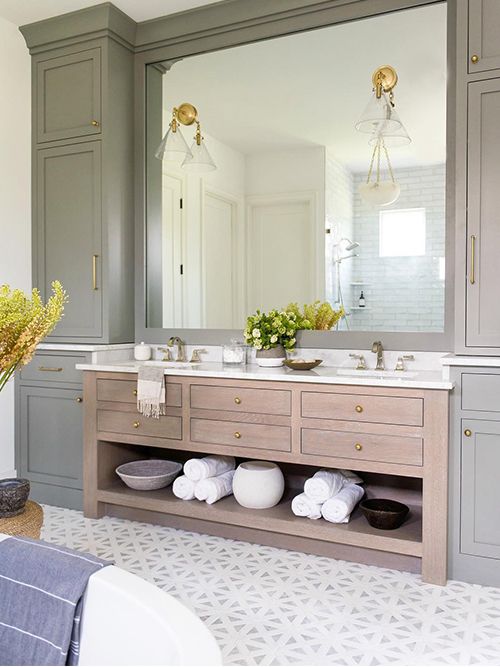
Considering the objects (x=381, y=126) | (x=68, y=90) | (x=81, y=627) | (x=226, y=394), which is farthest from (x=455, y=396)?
(x=68, y=90)

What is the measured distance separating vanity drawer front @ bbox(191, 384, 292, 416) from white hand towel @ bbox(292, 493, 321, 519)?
16.5 inches

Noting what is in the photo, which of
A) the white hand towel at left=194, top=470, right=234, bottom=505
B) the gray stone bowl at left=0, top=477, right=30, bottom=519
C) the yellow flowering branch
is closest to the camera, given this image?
the yellow flowering branch

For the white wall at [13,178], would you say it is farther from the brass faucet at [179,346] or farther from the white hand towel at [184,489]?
the white hand towel at [184,489]

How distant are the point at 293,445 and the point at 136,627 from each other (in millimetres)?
1660

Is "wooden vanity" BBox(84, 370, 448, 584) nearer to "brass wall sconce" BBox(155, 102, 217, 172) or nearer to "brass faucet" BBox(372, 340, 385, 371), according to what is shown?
"brass faucet" BBox(372, 340, 385, 371)

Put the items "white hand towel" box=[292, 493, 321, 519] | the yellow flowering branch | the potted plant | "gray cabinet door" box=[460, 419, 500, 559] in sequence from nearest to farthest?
1. the yellow flowering branch
2. "gray cabinet door" box=[460, 419, 500, 559]
3. "white hand towel" box=[292, 493, 321, 519]
4. the potted plant

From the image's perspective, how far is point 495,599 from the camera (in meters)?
2.40

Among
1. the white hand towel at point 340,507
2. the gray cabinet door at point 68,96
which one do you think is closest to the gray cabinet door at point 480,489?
the white hand towel at point 340,507

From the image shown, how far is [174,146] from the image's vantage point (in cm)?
358

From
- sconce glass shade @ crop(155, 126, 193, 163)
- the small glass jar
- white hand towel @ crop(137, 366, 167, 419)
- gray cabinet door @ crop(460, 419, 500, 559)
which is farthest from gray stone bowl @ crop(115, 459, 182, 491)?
sconce glass shade @ crop(155, 126, 193, 163)

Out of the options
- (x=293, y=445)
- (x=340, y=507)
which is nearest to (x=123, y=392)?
(x=293, y=445)

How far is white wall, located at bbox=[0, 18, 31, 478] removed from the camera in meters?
3.58

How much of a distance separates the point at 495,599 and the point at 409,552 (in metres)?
0.36

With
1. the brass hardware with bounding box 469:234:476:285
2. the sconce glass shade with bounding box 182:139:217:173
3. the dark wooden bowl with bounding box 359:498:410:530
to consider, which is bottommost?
the dark wooden bowl with bounding box 359:498:410:530
